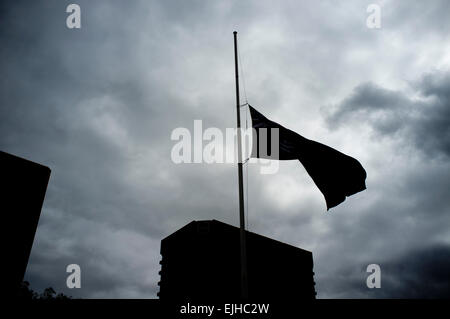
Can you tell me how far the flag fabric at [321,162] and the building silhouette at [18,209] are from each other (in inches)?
295

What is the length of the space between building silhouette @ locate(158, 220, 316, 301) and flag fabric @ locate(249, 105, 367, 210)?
14.2 meters

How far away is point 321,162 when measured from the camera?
11.9 m

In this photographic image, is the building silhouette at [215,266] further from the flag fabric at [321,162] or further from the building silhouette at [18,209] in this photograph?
the building silhouette at [18,209]

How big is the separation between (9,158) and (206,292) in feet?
57.7

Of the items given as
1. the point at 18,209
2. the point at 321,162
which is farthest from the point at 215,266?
the point at 18,209

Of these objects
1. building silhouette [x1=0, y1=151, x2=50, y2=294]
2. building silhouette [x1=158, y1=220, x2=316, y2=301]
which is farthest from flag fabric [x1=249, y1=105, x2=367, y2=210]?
building silhouette [x1=158, y1=220, x2=316, y2=301]

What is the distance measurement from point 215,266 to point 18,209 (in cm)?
1683

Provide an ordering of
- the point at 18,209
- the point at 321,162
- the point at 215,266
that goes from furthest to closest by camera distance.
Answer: the point at 215,266
the point at 321,162
the point at 18,209

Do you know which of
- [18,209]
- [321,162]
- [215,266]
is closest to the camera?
[18,209]

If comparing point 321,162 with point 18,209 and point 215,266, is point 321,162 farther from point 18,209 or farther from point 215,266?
point 215,266

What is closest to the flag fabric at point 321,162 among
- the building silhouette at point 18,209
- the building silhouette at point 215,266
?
the building silhouette at point 18,209

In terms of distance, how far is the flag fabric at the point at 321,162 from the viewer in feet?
37.9
